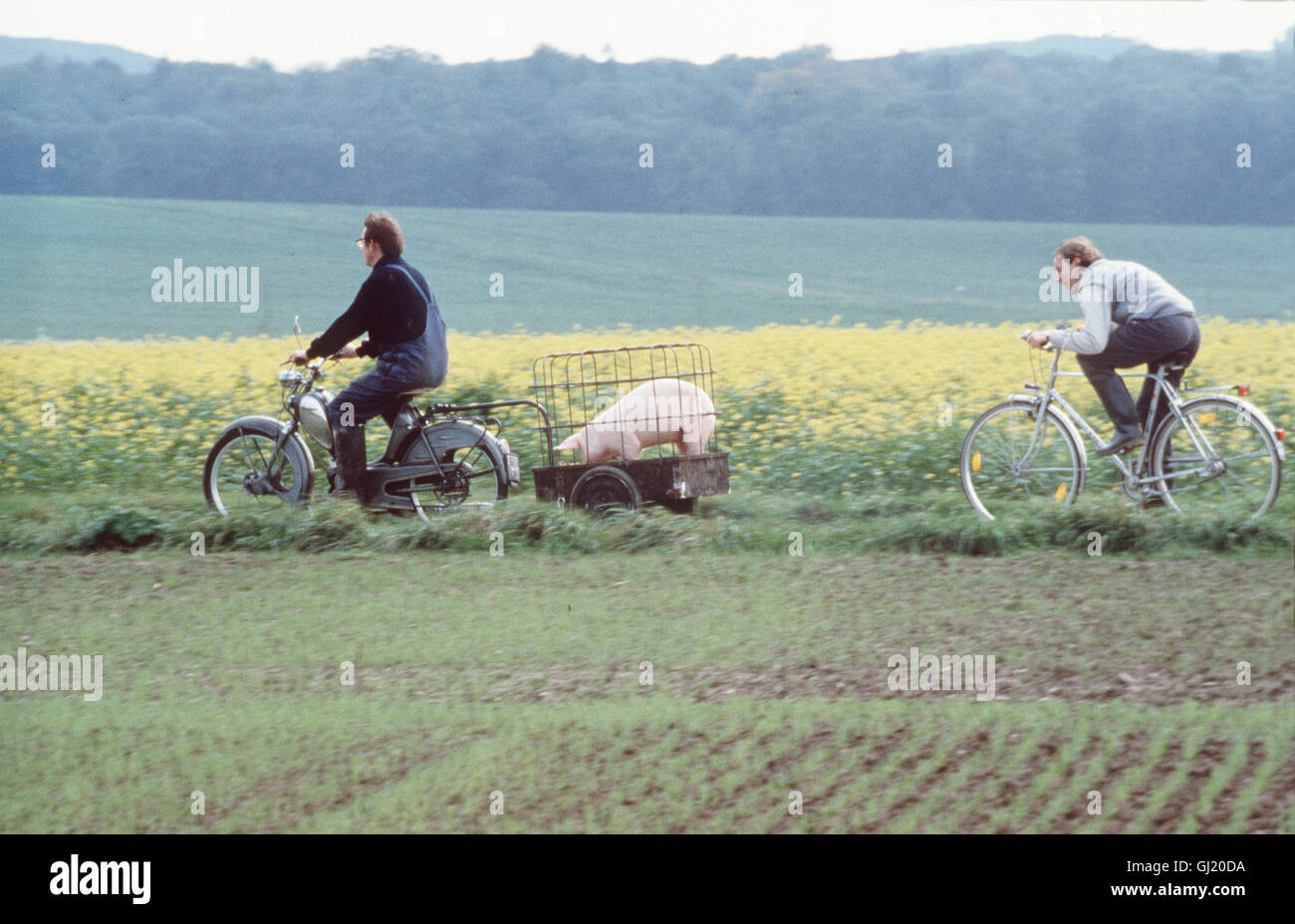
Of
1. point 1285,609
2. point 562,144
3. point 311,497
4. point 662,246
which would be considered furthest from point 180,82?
point 1285,609

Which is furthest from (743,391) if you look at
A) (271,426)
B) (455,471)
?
(271,426)

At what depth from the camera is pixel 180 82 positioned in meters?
14.3

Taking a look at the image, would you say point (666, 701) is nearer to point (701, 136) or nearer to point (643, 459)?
point (643, 459)

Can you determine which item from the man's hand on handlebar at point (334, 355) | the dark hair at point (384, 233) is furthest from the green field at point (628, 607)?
the dark hair at point (384, 233)

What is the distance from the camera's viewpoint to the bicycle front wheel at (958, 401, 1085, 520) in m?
9.39

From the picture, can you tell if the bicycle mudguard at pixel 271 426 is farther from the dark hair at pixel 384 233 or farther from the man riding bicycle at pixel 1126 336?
the man riding bicycle at pixel 1126 336

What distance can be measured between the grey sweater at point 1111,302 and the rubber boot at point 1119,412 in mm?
219

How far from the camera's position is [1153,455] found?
9.12m

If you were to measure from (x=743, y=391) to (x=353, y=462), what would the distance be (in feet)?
12.2

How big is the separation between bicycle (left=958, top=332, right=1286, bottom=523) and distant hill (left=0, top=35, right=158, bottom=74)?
8561 millimetres

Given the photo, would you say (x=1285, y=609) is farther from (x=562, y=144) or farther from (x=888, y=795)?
(x=562, y=144)

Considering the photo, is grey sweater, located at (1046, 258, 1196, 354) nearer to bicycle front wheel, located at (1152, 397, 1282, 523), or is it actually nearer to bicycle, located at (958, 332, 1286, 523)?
bicycle, located at (958, 332, 1286, 523)

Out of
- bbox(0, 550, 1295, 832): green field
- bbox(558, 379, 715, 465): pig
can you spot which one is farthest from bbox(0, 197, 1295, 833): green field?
bbox(558, 379, 715, 465): pig

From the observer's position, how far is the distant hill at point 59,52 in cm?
1299
